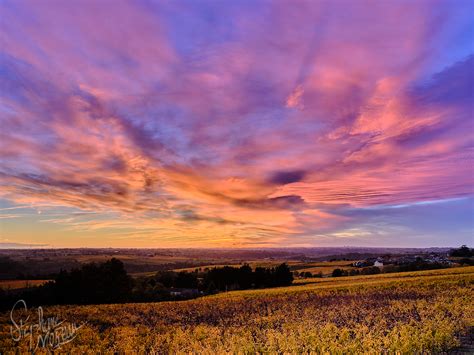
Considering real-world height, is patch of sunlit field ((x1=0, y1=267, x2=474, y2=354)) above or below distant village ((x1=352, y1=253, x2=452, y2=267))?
below

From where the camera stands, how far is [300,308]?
35.6 metres

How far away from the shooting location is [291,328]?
24391mm

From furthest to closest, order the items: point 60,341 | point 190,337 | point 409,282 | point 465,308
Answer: point 409,282
point 465,308
point 190,337
point 60,341

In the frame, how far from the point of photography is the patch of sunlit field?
18141 mm

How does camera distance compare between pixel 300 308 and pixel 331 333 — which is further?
pixel 300 308

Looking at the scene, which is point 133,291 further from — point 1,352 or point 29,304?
point 1,352

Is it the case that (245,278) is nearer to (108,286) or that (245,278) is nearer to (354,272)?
(354,272)

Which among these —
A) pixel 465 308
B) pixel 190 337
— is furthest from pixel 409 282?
pixel 190 337

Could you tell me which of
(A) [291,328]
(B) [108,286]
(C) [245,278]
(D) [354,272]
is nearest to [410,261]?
(D) [354,272]

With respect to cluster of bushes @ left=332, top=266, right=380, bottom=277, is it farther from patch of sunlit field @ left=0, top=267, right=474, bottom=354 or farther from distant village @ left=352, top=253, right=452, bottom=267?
patch of sunlit field @ left=0, top=267, right=474, bottom=354

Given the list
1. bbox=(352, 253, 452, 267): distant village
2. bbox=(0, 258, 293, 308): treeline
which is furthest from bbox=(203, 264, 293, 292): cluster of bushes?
bbox=(352, 253, 452, 267): distant village

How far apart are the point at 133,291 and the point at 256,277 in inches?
1221

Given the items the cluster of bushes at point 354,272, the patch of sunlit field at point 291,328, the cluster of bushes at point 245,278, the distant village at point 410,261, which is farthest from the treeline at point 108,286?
the distant village at point 410,261

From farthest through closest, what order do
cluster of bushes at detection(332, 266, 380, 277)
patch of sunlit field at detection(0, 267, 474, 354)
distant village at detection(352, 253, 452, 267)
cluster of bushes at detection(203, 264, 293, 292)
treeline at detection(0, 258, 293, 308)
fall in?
distant village at detection(352, 253, 452, 267), cluster of bushes at detection(332, 266, 380, 277), cluster of bushes at detection(203, 264, 293, 292), treeline at detection(0, 258, 293, 308), patch of sunlit field at detection(0, 267, 474, 354)
